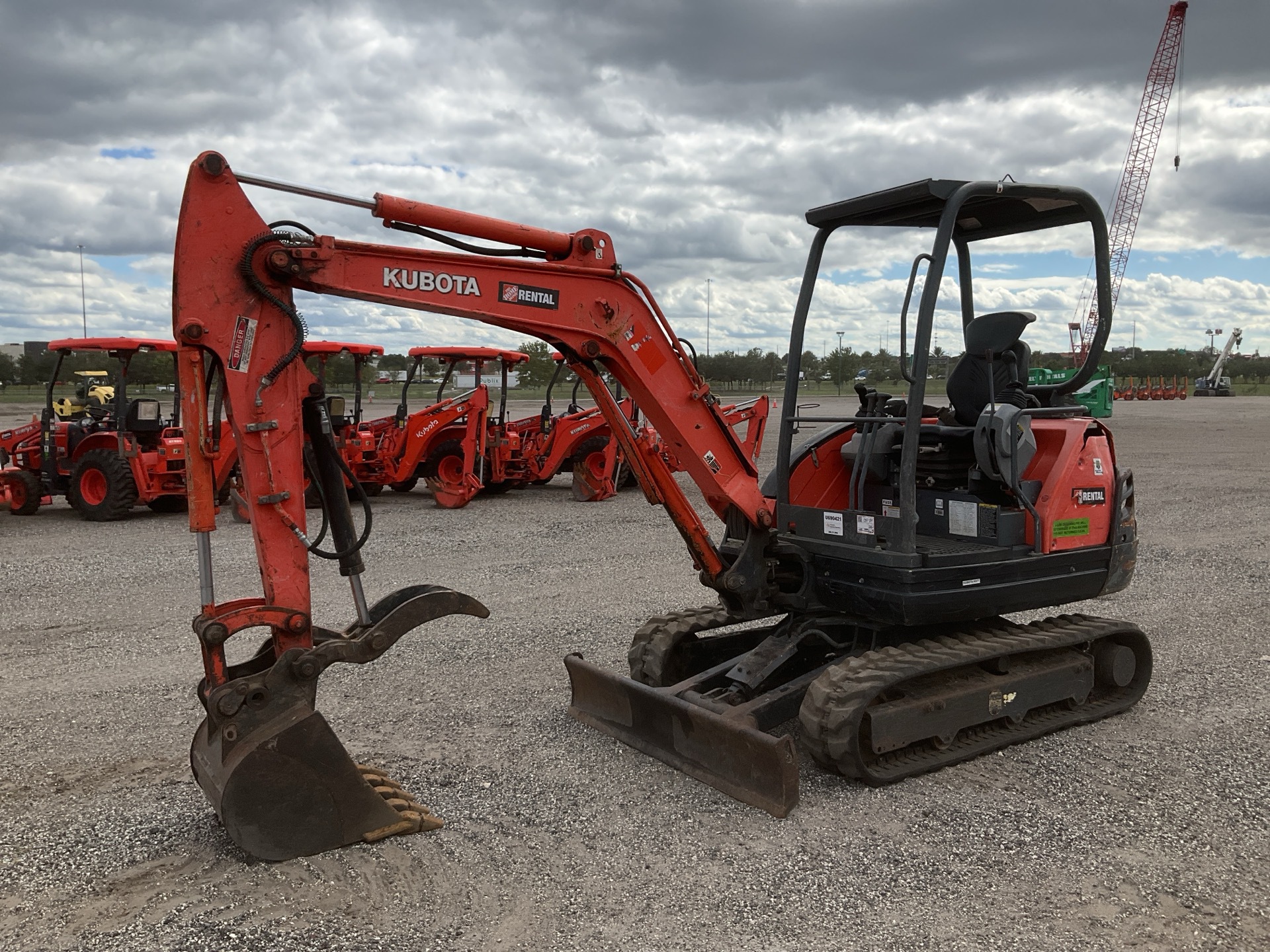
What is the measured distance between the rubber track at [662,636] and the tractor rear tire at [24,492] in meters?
12.0

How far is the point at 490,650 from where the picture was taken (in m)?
7.56

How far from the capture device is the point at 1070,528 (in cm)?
586

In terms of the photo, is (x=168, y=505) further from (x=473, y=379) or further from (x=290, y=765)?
(x=290, y=765)

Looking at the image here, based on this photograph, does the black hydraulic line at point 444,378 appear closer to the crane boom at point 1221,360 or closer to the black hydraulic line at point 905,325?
the black hydraulic line at point 905,325

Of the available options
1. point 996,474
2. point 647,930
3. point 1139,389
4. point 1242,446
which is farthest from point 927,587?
point 1139,389

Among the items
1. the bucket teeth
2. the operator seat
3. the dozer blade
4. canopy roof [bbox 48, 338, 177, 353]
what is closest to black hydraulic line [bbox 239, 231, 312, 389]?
the bucket teeth

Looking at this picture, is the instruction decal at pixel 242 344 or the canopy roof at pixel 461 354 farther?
the canopy roof at pixel 461 354

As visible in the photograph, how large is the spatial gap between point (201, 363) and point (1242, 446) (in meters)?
26.8

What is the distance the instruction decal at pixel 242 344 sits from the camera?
4371mm

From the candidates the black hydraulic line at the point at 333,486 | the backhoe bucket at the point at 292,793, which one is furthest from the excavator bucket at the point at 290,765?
the black hydraulic line at the point at 333,486

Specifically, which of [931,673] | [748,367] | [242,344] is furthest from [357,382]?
[748,367]

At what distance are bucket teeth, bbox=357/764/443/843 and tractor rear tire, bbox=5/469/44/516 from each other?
12234 mm

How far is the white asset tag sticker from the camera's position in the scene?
19.4 feet

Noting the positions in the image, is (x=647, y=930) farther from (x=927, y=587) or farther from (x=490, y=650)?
(x=490, y=650)
